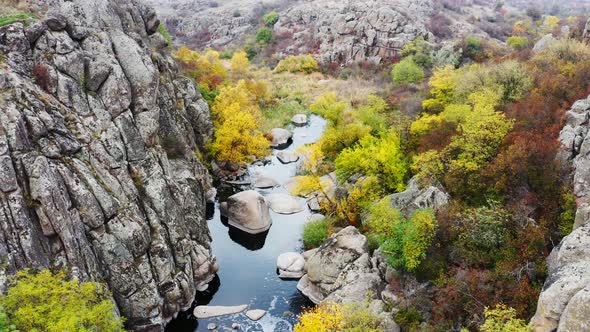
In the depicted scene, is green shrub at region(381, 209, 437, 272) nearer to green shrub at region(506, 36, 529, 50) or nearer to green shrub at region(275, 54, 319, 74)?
green shrub at region(506, 36, 529, 50)

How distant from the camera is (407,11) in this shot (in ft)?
392

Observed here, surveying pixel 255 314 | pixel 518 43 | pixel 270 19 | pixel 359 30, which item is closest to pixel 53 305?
pixel 255 314

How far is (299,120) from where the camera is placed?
8581 cm

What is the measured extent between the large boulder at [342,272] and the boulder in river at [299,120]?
151ft

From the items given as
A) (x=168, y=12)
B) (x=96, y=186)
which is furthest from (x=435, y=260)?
(x=168, y=12)

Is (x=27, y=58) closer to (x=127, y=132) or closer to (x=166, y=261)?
(x=127, y=132)

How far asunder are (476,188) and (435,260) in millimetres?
7973

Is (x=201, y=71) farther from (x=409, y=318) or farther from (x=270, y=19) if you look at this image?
(x=270, y=19)

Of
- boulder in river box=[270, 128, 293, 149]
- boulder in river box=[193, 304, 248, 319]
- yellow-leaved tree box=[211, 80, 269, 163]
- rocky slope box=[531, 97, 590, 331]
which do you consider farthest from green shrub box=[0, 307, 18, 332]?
boulder in river box=[270, 128, 293, 149]

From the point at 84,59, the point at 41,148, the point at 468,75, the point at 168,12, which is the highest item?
the point at 84,59

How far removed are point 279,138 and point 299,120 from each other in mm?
11826

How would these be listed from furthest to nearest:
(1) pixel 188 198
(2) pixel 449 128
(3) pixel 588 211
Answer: (2) pixel 449 128
(1) pixel 188 198
(3) pixel 588 211

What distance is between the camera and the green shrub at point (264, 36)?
136 metres

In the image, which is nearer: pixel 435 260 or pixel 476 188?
pixel 435 260
